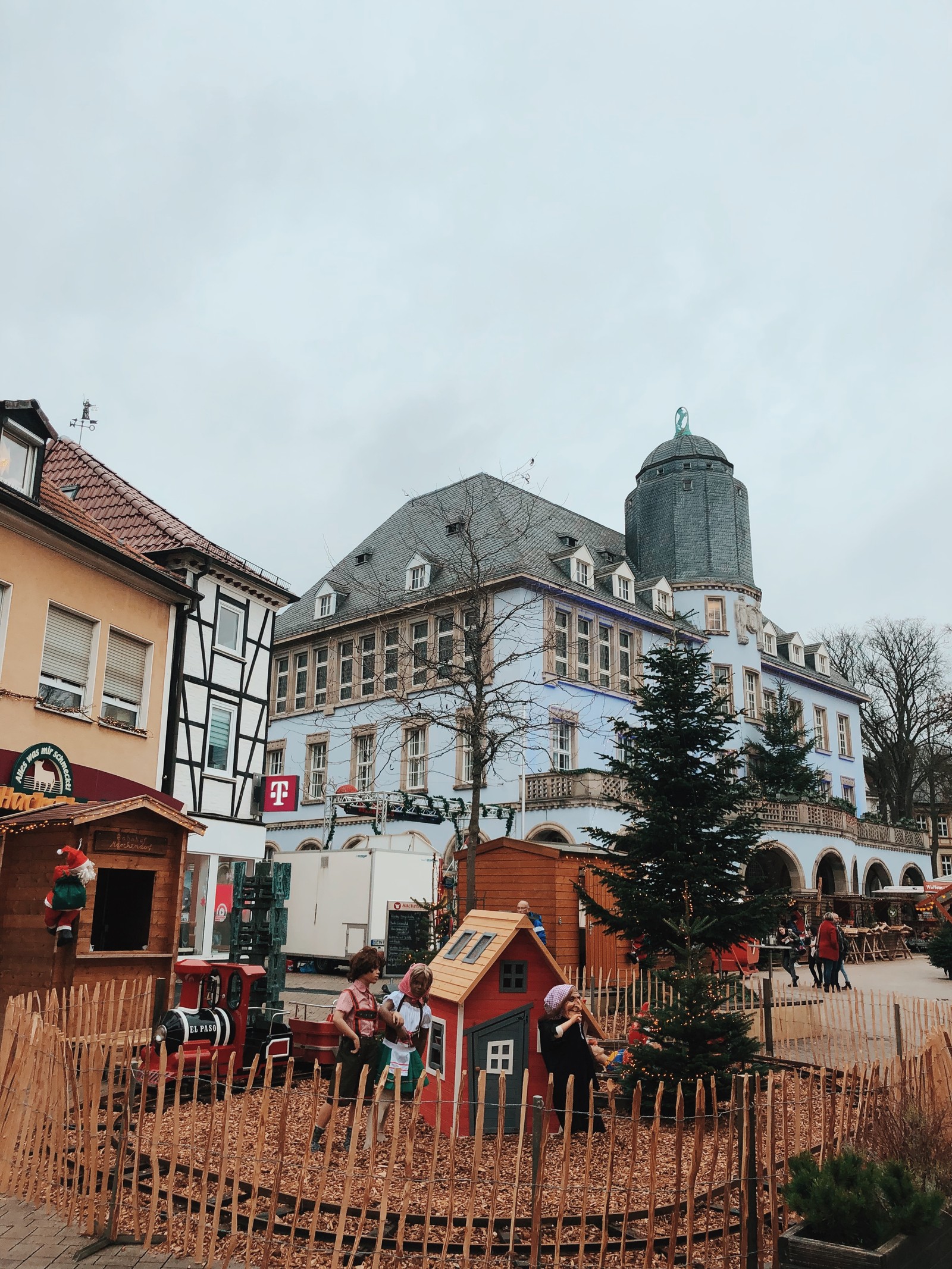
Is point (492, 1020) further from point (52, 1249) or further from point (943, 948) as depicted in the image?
point (943, 948)

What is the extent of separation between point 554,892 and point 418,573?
19.7 metres

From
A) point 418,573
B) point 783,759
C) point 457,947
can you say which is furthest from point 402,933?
point 783,759

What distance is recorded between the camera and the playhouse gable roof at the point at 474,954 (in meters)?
8.14

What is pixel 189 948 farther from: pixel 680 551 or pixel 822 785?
pixel 822 785

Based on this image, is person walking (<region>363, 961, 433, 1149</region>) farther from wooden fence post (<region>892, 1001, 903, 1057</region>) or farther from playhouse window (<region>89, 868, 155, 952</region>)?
playhouse window (<region>89, 868, 155, 952</region>)

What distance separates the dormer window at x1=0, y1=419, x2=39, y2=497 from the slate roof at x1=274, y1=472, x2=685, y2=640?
1813cm

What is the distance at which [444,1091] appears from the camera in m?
8.11

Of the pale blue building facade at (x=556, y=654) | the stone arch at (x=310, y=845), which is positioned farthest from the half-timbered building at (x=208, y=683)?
the pale blue building facade at (x=556, y=654)

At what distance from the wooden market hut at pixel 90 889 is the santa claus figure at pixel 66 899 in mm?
221

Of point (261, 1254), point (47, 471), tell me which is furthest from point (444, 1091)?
point (47, 471)

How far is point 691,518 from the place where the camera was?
42.9 metres

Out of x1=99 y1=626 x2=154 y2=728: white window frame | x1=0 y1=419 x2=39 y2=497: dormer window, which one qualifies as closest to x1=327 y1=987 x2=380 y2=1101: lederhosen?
x1=99 y1=626 x2=154 y2=728: white window frame

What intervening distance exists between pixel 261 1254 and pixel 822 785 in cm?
4606

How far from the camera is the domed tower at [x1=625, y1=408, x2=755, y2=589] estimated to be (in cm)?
4247
